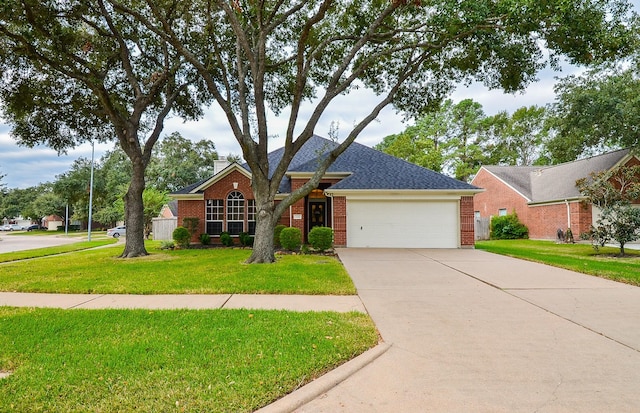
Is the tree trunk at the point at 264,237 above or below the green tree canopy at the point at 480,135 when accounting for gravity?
below

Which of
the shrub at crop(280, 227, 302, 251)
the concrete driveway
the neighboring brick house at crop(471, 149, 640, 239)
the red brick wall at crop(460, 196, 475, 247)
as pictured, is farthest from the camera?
the neighboring brick house at crop(471, 149, 640, 239)

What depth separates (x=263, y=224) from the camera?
10.2 m

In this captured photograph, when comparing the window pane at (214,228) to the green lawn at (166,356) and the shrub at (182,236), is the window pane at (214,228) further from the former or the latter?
the green lawn at (166,356)

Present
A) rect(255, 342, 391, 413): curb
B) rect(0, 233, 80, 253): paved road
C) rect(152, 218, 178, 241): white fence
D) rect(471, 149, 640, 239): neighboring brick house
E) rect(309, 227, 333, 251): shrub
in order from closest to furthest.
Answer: rect(255, 342, 391, 413): curb
rect(309, 227, 333, 251): shrub
rect(471, 149, 640, 239): neighboring brick house
rect(0, 233, 80, 253): paved road
rect(152, 218, 178, 241): white fence

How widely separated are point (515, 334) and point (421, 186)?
10.8 metres

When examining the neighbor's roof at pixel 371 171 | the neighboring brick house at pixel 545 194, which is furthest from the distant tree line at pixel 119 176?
the neighboring brick house at pixel 545 194

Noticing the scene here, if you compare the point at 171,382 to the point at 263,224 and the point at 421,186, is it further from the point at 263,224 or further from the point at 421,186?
the point at 421,186

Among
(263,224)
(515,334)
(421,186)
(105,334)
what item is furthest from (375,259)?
(105,334)

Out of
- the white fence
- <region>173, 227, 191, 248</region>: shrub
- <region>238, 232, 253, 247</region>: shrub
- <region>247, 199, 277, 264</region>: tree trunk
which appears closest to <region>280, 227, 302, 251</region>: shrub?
<region>247, 199, 277, 264</region>: tree trunk

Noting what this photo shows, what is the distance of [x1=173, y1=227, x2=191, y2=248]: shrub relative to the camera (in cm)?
1573

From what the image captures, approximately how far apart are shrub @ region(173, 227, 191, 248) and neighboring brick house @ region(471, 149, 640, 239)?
19359 mm

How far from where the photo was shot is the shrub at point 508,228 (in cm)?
2259

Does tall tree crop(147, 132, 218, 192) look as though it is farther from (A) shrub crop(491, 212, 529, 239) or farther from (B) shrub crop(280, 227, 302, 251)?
(A) shrub crop(491, 212, 529, 239)

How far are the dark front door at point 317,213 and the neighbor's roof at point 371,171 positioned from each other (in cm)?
168
